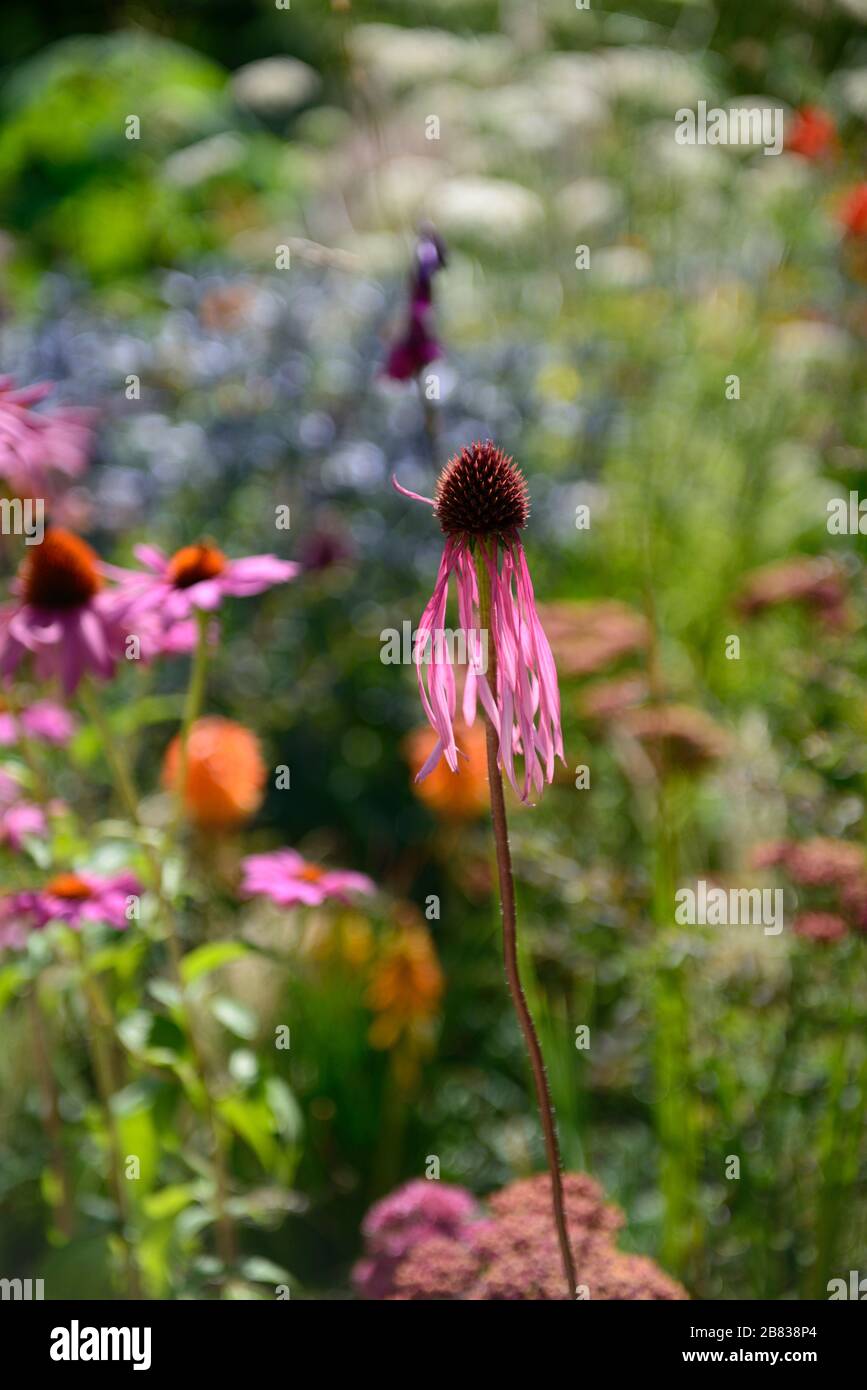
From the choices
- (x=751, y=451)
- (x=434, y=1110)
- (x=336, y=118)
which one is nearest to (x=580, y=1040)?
(x=434, y=1110)

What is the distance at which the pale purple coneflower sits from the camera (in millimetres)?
811

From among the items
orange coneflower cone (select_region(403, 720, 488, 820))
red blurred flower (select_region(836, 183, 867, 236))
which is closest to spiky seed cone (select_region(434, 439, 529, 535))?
orange coneflower cone (select_region(403, 720, 488, 820))

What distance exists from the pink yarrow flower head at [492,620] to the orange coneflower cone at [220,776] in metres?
1.04

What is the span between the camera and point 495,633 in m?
0.83

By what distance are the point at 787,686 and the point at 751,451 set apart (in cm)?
171

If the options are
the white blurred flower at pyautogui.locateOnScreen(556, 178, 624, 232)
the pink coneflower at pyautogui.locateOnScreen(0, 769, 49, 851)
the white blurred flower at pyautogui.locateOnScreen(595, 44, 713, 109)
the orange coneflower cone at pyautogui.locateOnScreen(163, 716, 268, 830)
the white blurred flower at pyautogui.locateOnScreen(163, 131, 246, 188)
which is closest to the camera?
the pink coneflower at pyautogui.locateOnScreen(0, 769, 49, 851)

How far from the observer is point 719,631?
3.27m

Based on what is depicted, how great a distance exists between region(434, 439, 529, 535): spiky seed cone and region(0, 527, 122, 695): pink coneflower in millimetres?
519

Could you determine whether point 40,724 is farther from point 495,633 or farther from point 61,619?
point 495,633

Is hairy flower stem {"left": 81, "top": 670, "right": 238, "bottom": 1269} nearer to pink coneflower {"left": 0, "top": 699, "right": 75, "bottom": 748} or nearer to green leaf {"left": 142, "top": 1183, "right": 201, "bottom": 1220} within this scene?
green leaf {"left": 142, "top": 1183, "right": 201, "bottom": 1220}

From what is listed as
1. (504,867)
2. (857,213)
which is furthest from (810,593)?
(857,213)

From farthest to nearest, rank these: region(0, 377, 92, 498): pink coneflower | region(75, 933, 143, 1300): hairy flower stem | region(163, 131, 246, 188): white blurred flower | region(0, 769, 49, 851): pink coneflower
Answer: region(163, 131, 246, 188): white blurred flower → region(0, 769, 49, 851): pink coneflower → region(75, 933, 143, 1300): hairy flower stem → region(0, 377, 92, 498): pink coneflower

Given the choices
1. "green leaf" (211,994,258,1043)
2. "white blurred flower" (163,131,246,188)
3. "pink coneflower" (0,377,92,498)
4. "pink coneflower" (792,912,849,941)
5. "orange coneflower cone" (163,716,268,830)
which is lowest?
"green leaf" (211,994,258,1043)

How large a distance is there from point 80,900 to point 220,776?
61 centimetres
